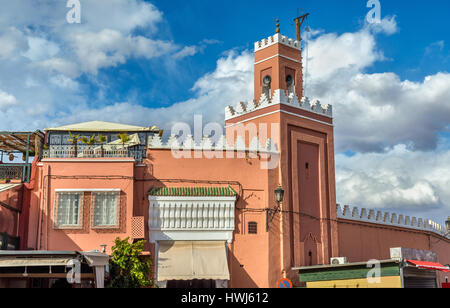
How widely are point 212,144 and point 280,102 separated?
3.32 meters

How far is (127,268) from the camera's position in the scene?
17.6m

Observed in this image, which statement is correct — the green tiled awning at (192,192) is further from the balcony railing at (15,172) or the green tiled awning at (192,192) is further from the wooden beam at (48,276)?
the balcony railing at (15,172)

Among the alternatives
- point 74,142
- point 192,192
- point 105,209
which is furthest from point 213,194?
point 74,142

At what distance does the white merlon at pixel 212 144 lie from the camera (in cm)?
2023

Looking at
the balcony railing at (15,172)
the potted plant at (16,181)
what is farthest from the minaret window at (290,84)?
the potted plant at (16,181)

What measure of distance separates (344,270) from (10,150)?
48.9ft

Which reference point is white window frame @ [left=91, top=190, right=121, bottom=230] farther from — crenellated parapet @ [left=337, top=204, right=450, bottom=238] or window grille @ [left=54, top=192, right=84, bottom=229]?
crenellated parapet @ [left=337, top=204, right=450, bottom=238]

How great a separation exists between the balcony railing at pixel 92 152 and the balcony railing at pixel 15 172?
1201 millimetres

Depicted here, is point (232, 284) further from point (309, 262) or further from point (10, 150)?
point (10, 150)

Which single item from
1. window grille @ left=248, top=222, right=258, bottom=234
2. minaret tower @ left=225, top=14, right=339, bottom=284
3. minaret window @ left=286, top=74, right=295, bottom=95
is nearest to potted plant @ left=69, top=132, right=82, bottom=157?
minaret tower @ left=225, top=14, right=339, bottom=284

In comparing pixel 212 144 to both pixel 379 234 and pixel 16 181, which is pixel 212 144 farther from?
pixel 379 234
